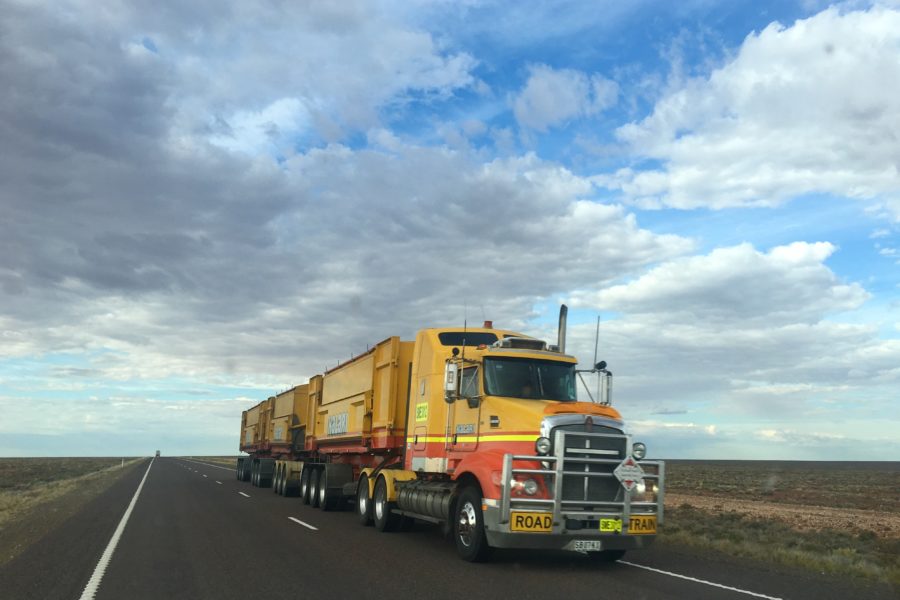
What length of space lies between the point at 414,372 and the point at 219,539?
483cm

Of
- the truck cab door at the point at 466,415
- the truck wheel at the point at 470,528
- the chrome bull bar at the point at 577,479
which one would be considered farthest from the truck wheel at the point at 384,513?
the chrome bull bar at the point at 577,479

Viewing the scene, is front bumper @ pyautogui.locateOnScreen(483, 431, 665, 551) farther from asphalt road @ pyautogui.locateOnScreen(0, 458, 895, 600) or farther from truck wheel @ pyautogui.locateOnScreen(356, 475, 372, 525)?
truck wheel @ pyautogui.locateOnScreen(356, 475, 372, 525)

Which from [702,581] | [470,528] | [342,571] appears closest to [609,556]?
[702,581]

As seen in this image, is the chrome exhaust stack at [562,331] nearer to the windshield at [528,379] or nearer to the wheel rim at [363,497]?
the windshield at [528,379]

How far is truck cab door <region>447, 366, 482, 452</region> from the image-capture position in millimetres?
12258

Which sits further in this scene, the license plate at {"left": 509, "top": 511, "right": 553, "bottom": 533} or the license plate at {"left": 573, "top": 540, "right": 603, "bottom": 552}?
the license plate at {"left": 573, "top": 540, "right": 603, "bottom": 552}

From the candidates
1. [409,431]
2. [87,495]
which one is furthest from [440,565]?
[87,495]

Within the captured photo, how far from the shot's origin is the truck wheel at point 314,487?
2211 centimetres

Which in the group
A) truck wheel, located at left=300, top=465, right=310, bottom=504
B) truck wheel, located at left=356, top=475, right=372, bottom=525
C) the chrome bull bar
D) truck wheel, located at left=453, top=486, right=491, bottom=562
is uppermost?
the chrome bull bar

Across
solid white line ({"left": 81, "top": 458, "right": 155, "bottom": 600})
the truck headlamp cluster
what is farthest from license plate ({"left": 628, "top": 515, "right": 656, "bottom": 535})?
solid white line ({"left": 81, "top": 458, "right": 155, "bottom": 600})

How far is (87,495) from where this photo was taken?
2805 centimetres

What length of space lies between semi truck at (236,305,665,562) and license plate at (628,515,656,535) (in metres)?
0.02

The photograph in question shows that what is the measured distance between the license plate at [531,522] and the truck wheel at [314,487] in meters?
12.9

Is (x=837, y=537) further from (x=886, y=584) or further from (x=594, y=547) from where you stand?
(x=594, y=547)
